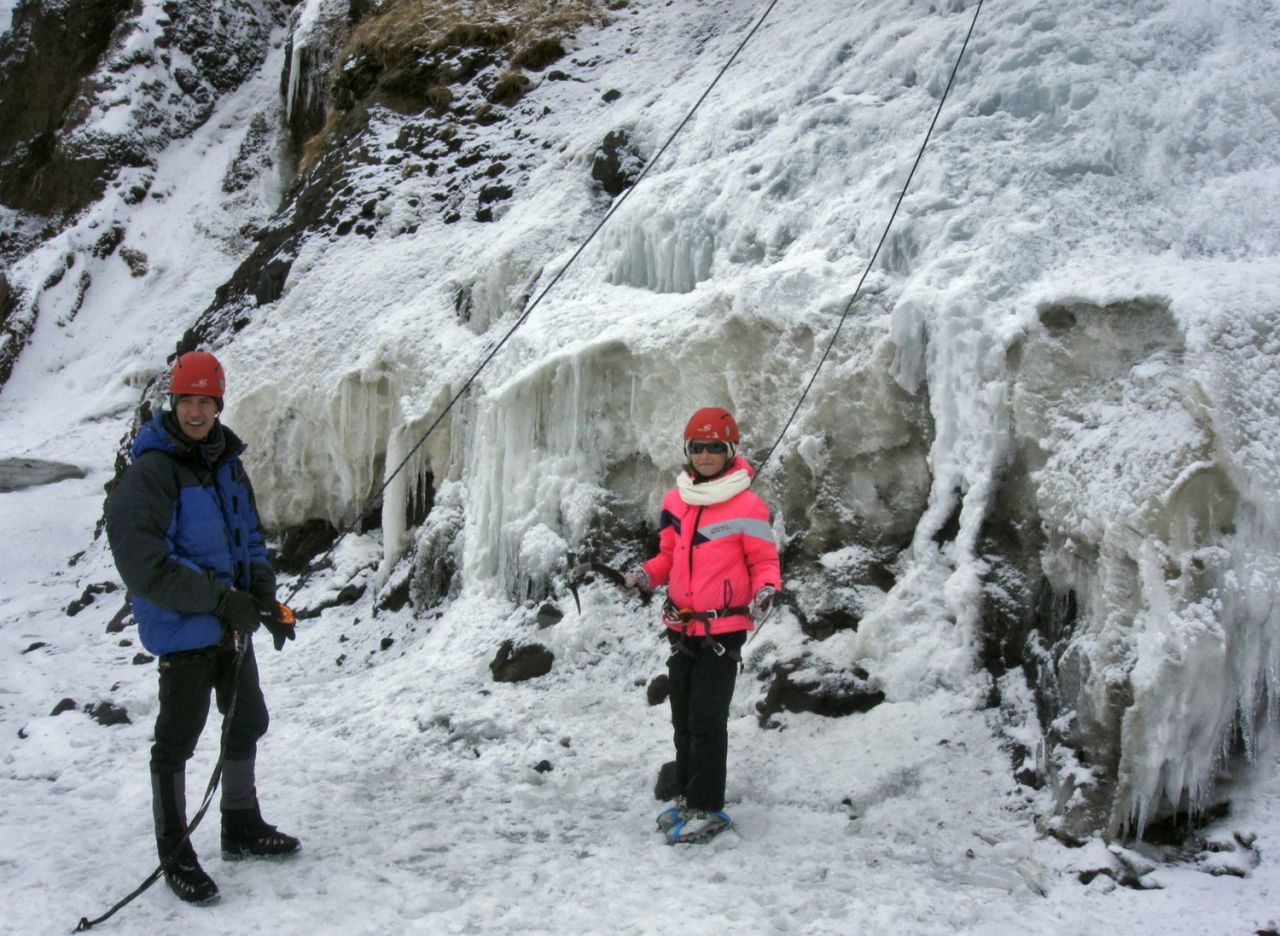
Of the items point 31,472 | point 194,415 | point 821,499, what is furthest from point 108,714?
point 31,472

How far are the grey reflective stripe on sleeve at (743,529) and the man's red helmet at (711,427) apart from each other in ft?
1.14

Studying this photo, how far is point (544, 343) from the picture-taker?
7.57 m

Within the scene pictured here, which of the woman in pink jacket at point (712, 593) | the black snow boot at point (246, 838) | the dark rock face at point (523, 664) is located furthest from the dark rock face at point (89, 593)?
the woman in pink jacket at point (712, 593)

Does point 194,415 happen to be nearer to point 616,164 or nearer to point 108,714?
point 108,714

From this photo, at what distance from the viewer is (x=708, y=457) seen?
4070 mm

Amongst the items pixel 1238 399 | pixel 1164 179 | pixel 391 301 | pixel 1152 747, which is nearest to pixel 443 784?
pixel 1152 747

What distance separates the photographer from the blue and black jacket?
11.3 feet

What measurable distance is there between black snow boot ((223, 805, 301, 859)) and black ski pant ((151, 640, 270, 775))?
0.28 metres

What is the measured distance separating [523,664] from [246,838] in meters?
2.60

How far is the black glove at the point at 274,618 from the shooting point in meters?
3.77

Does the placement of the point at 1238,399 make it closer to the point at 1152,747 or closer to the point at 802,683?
the point at 1152,747

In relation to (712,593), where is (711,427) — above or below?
above

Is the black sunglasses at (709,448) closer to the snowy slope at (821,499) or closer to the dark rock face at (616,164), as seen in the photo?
the snowy slope at (821,499)

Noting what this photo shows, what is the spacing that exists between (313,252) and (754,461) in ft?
26.4
